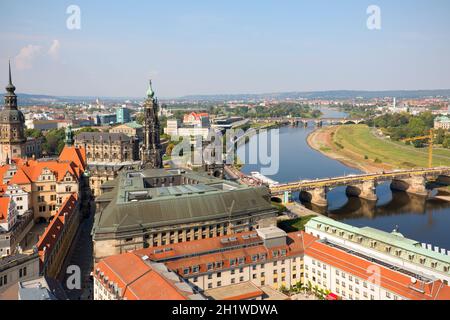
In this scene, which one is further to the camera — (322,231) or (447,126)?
(447,126)

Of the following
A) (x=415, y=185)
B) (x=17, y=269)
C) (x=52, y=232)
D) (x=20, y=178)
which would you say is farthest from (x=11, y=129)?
(x=415, y=185)

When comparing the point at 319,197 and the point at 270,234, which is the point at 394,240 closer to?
the point at 270,234

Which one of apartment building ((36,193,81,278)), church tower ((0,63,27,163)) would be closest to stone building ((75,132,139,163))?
church tower ((0,63,27,163))

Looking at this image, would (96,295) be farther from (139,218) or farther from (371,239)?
(371,239)

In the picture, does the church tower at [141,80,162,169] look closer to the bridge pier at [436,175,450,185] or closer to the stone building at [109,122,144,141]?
the stone building at [109,122,144,141]

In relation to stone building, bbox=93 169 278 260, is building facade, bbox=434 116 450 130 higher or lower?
higher
